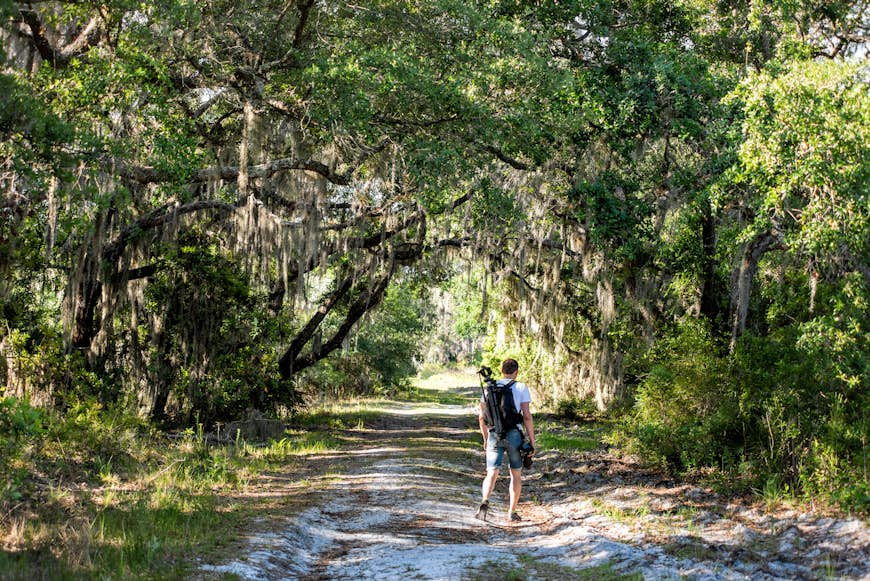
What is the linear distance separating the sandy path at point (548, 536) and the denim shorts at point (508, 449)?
0.69 m

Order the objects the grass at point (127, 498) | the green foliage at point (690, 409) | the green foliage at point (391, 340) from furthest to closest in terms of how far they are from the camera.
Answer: the green foliage at point (391, 340), the green foliage at point (690, 409), the grass at point (127, 498)

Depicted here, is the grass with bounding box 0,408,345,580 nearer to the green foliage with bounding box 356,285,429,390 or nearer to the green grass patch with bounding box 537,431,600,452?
the green grass patch with bounding box 537,431,600,452

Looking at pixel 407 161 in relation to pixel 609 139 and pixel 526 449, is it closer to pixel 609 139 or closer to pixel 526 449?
pixel 609 139

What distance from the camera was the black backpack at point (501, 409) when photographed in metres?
9.19

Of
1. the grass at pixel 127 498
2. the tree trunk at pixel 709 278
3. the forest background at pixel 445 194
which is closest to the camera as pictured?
the grass at pixel 127 498

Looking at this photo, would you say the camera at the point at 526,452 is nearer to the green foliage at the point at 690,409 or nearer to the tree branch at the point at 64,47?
the green foliage at the point at 690,409

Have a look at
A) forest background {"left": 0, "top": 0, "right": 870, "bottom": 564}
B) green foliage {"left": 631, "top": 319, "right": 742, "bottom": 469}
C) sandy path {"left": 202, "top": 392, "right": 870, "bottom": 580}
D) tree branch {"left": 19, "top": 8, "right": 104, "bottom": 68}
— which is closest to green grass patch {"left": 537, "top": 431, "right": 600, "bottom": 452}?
forest background {"left": 0, "top": 0, "right": 870, "bottom": 564}

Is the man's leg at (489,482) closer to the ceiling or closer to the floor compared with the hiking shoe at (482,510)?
closer to the ceiling

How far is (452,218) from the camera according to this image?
63.7 feet

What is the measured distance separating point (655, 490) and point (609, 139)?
6.38 meters

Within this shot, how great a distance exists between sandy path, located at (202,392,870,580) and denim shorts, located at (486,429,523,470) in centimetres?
69

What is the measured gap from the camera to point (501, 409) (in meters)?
Result: 9.21

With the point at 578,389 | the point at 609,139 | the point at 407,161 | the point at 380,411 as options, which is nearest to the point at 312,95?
the point at 407,161

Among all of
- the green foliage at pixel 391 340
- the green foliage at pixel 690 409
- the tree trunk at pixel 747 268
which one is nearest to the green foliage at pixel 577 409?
the green foliage at pixel 690 409
